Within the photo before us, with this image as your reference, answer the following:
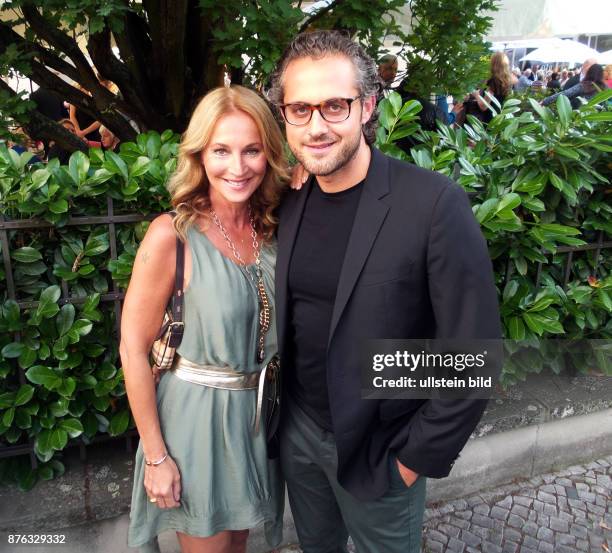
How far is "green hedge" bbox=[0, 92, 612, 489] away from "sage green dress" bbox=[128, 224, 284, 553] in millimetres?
590

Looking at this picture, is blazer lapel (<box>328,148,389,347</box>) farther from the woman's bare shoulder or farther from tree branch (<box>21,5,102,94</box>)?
tree branch (<box>21,5,102,94</box>)

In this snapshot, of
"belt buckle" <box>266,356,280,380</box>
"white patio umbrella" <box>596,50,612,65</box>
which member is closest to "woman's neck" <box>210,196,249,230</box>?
"belt buckle" <box>266,356,280,380</box>

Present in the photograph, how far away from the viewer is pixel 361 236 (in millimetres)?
1637

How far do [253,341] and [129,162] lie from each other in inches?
37.7

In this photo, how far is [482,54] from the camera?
3.58 meters

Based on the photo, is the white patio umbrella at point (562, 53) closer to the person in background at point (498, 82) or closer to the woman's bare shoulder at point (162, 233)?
the person in background at point (498, 82)

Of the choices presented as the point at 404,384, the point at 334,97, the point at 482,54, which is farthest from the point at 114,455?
the point at 482,54

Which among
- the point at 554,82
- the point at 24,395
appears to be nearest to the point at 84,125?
the point at 24,395

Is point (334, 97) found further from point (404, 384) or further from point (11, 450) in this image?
point (11, 450)

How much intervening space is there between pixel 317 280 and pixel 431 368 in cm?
43

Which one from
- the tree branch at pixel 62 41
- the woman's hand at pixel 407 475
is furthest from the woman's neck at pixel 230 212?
the tree branch at pixel 62 41

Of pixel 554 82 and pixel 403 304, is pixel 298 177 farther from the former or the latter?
pixel 554 82

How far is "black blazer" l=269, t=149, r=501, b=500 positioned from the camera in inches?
60.7

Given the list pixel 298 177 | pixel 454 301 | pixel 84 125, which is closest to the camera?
pixel 454 301
